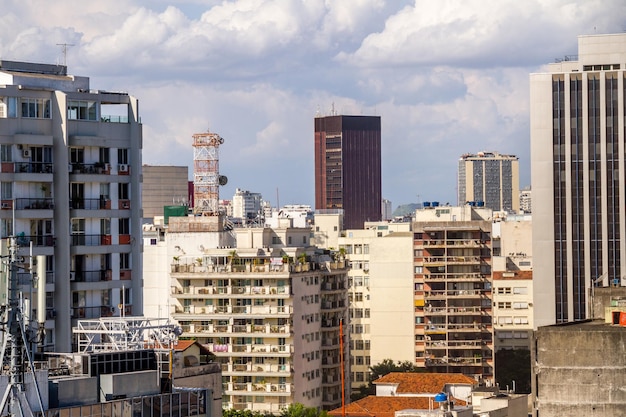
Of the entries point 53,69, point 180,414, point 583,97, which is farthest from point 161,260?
point 180,414

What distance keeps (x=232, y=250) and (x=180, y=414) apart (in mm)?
102746

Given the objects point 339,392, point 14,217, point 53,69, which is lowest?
point 339,392

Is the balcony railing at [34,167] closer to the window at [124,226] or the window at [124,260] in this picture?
the window at [124,226]

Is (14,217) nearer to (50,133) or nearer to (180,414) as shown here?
(50,133)

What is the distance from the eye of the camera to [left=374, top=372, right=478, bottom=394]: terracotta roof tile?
145625 millimetres

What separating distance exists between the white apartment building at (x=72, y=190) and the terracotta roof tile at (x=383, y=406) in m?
49.2

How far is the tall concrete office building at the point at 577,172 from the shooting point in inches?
6944

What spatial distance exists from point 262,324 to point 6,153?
7955 centimetres

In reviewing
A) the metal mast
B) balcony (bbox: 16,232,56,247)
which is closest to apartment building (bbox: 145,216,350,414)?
balcony (bbox: 16,232,56,247)

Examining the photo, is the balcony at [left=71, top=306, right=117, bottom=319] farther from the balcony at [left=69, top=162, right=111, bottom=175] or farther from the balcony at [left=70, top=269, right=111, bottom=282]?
the balcony at [left=69, top=162, right=111, bottom=175]

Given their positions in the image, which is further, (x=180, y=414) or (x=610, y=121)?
(x=610, y=121)

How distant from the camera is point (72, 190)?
270 feet

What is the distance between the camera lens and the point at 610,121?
17762 cm

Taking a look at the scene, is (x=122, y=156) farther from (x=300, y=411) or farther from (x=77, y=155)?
(x=300, y=411)
